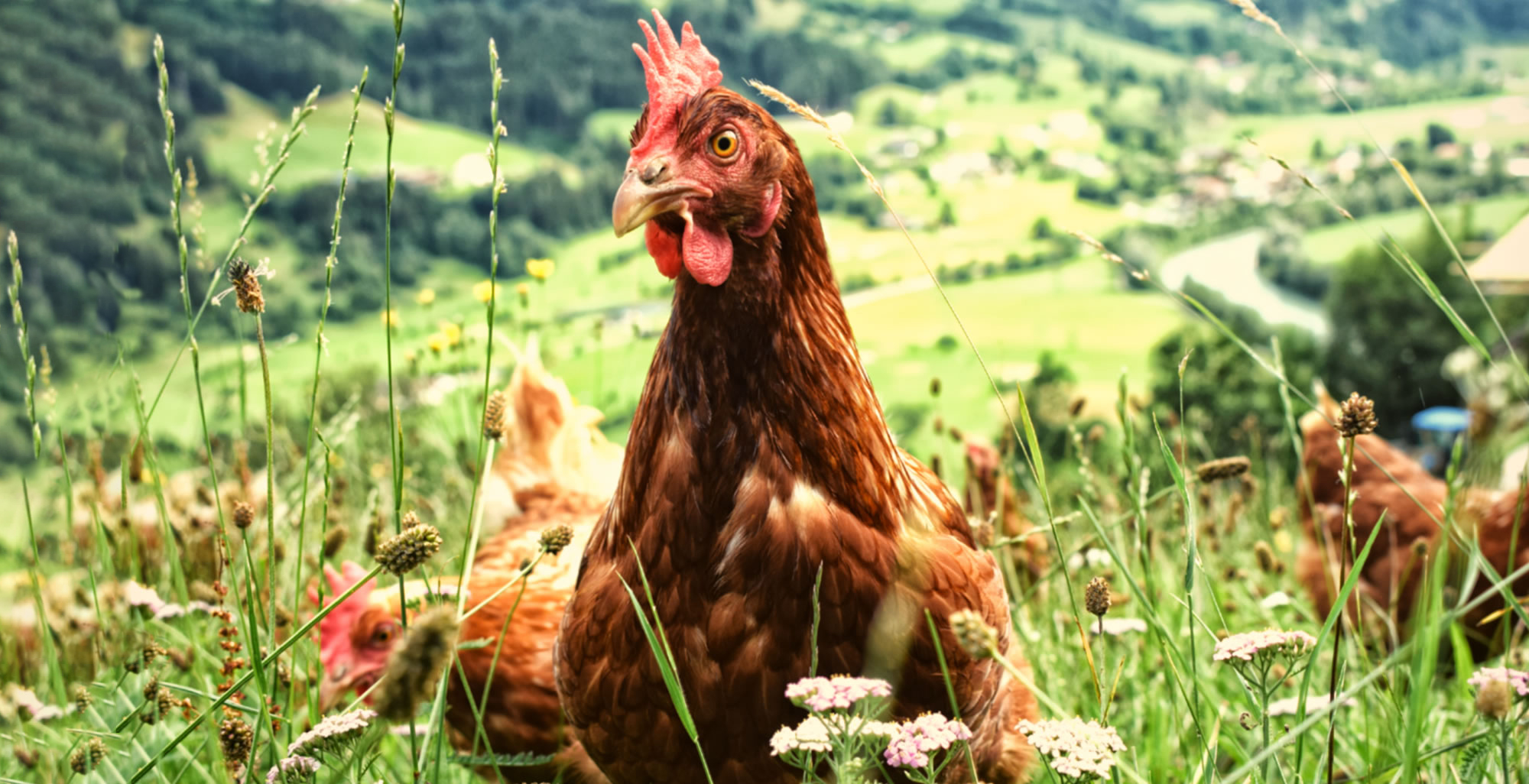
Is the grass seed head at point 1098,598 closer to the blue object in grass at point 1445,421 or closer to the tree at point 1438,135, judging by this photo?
the blue object in grass at point 1445,421

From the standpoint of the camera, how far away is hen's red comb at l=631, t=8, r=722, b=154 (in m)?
1.44

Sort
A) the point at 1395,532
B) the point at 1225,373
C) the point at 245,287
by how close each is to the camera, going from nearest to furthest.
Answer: the point at 245,287, the point at 1395,532, the point at 1225,373

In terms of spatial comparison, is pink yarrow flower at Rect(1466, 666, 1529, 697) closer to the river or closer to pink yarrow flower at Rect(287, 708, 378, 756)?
pink yarrow flower at Rect(287, 708, 378, 756)

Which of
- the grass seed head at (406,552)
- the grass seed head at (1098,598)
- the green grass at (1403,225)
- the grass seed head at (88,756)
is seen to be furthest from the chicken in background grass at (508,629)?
the green grass at (1403,225)

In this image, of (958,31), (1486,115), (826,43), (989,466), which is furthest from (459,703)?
(1486,115)

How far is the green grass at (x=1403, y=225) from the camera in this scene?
844 cm

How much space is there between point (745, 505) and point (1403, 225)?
994cm

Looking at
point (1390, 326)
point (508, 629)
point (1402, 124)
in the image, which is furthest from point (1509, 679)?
point (1402, 124)

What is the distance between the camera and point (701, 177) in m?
1.38

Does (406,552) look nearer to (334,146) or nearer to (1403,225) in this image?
(334,146)

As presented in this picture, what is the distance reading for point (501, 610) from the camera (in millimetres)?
2418

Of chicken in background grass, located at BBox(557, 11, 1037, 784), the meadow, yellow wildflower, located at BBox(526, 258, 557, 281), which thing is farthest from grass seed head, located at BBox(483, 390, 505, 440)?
yellow wildflower, located at BBox(526, 258, 557, 281)

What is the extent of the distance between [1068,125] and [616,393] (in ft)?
20.8

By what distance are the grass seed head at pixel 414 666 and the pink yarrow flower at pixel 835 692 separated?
331 millimetres
